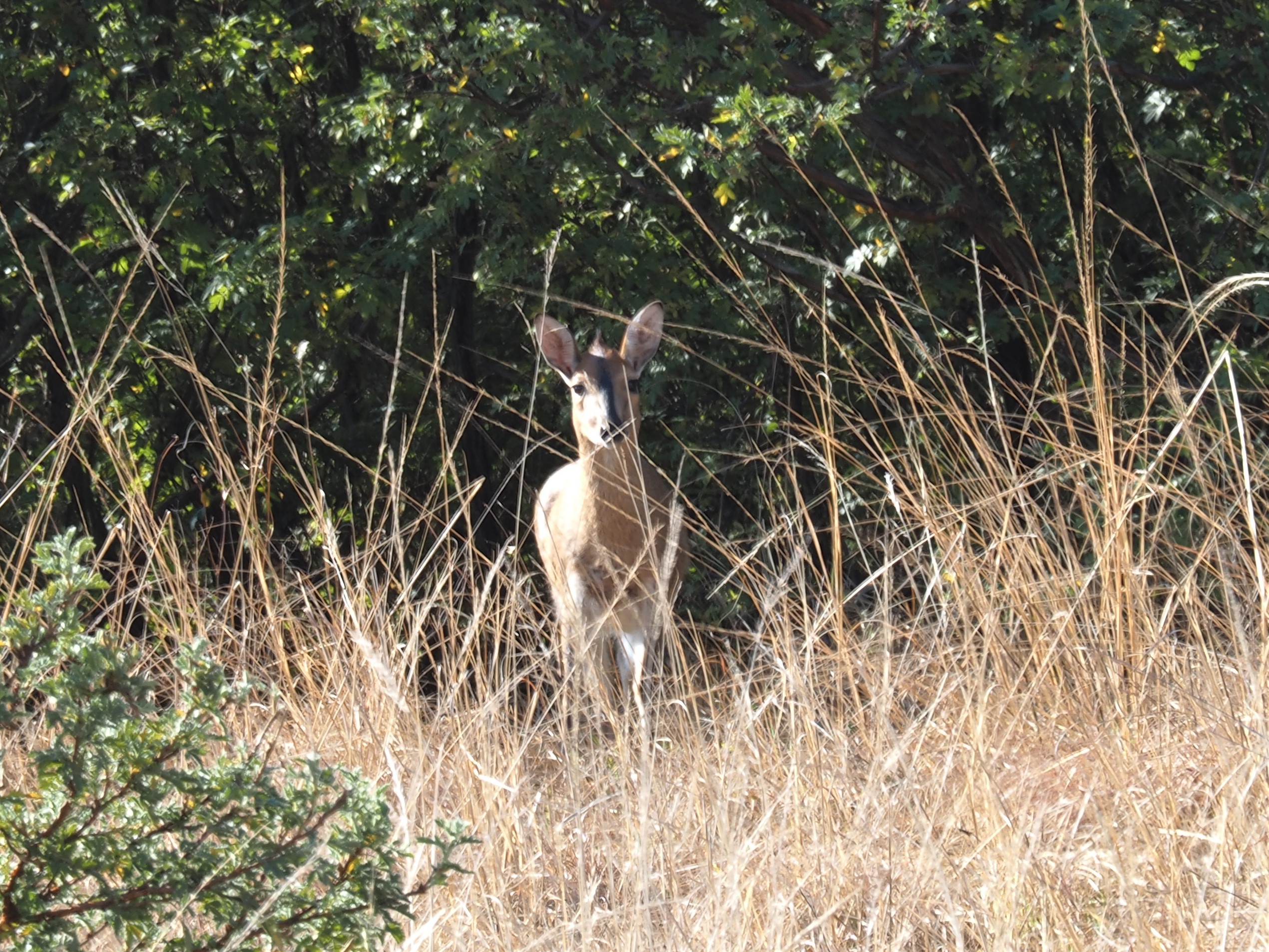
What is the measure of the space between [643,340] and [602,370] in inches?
9.4

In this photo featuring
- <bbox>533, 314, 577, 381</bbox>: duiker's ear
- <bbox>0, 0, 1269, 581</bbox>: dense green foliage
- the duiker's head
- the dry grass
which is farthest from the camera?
<bbox>533, 314, 577, 381</bbox>: duiker's ear

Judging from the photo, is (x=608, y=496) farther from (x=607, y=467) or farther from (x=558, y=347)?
(x=558, y=347)

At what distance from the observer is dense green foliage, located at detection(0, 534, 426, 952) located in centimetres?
207

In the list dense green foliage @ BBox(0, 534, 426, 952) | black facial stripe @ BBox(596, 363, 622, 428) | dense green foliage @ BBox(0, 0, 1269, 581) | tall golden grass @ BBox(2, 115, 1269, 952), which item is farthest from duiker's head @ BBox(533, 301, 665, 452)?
dense green foliage @ BBox(0, 534, 426, 952)

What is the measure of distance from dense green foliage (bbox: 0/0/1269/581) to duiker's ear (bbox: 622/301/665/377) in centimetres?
25

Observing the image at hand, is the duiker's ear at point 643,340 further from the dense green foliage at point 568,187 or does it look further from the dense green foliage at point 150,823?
the dense green foliage at point 150,823

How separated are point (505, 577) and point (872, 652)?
1.07m

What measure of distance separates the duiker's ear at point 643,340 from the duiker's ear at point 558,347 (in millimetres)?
206

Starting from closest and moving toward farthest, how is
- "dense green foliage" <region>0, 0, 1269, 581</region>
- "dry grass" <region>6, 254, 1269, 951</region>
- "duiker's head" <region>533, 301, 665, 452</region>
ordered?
"dry grass" <region>6, 254, 1269, 951</region> → "dense green foliage" <region>0, 0, 1269, 581</region> → "duiker's head" <region>533, 301, 665, 452</region>

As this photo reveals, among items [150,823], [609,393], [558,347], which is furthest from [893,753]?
[558,347]

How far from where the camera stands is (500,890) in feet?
9.05

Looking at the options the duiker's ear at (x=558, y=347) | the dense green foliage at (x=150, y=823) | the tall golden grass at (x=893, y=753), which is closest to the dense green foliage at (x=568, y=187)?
the duiker's ear at (x=558, y=347)

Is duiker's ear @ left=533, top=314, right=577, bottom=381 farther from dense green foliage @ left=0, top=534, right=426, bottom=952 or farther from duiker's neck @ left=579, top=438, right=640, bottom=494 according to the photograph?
dense green foliage @ left=0, top=534, right=426, bottom=952

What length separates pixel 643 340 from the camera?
6500mm
